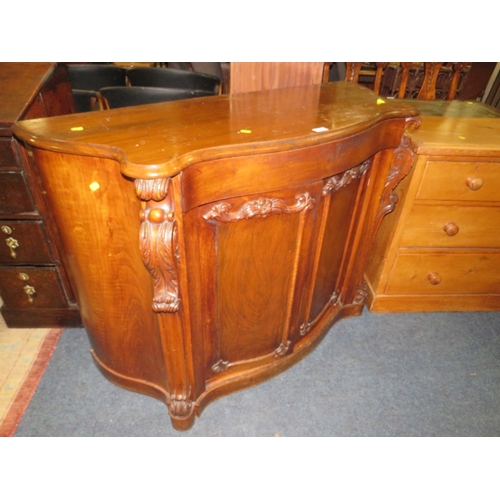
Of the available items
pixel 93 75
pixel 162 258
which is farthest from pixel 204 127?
pixel 93 75

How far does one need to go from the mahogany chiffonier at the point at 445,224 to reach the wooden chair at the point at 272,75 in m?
0.53

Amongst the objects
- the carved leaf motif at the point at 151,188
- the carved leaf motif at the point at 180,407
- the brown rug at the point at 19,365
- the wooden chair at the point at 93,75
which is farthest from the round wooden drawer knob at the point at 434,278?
the wooden chair at the point at 93,75

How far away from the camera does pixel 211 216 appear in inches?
42.3

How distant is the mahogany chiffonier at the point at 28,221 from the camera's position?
54.9 inches

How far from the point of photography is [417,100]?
220cm

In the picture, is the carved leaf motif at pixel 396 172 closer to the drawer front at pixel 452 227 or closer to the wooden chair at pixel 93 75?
the drawer front at pixel 452 227

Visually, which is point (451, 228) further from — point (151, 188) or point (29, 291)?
point (29, 291)

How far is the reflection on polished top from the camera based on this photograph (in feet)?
3.06

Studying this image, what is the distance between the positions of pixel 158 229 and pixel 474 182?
1.43m

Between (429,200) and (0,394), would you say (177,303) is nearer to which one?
(0,394)

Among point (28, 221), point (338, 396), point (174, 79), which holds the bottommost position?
point (338, 396)

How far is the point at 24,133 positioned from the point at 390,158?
130 centimetres

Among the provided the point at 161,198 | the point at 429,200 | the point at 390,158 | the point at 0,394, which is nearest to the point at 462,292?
the point at 429,200

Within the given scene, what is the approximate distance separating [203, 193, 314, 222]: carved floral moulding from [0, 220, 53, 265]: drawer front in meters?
0.91
